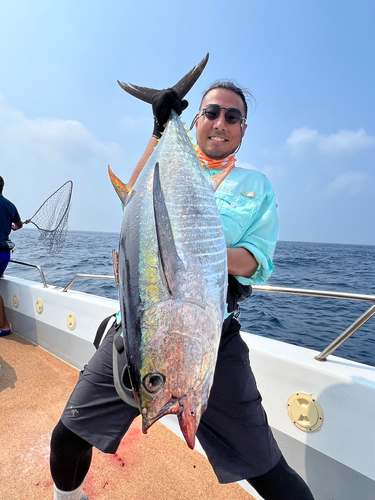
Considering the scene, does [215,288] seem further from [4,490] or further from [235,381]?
[4,490]

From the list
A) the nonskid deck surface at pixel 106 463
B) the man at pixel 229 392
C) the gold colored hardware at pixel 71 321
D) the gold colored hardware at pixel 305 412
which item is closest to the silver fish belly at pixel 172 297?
the man at pixel 229 392

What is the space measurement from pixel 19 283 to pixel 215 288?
371 cm

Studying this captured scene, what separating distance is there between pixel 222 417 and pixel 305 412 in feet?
2.11

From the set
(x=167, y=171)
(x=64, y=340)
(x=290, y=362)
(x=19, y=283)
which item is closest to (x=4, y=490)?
(x=64, y=340)

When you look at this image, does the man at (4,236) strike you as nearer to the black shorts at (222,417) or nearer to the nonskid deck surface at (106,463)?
the nonskid deck surface at (106,463)

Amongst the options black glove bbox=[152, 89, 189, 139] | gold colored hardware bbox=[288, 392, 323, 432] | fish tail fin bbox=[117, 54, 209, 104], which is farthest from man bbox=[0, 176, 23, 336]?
gold colored hardware bbox=[288, 392, 323, 432]

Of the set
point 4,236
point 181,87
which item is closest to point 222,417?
point 181,87

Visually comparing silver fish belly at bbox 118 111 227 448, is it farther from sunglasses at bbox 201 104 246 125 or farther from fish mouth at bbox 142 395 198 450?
sunglasses at bbox 201 104 246 125

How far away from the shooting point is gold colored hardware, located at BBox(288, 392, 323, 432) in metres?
1.56

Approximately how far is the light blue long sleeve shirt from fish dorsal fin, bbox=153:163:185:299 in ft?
1.41

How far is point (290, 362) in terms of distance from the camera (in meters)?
1.69

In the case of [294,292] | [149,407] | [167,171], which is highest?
[167,171]

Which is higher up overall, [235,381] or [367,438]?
[235,381]

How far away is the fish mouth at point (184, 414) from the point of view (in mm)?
733
